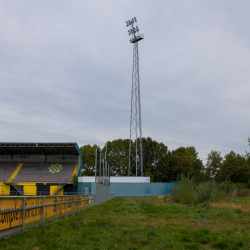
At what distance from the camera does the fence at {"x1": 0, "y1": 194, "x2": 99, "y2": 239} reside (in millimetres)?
7243

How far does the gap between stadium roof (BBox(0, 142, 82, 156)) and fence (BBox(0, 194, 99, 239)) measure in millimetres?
32237

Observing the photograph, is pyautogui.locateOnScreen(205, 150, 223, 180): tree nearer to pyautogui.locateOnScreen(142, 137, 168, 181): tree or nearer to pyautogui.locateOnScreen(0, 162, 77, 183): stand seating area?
pyautogui.locateOnScreen(142, 137, 168, 181): tree

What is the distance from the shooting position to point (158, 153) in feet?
226

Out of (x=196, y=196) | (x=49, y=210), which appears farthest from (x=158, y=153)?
(x=49, y=210)

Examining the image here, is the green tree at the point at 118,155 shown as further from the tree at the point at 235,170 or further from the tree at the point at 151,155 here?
the tree at the point at 235,170

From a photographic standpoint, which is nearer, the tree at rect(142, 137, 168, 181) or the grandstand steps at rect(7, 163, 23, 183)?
the grandstand steps at rect(7, 163, 23, 183)

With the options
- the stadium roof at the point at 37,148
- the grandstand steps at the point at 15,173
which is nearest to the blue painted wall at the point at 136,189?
the stadium roof at the point at 37,148

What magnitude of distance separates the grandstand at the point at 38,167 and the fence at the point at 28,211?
1174 inches

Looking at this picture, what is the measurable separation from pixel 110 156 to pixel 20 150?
35.5m

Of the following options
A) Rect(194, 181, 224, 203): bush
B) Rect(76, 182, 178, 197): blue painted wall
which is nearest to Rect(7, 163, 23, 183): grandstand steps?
Rect(76, 182, 178, 197): blue painted wall

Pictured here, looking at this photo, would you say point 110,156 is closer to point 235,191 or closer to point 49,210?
point 235,191

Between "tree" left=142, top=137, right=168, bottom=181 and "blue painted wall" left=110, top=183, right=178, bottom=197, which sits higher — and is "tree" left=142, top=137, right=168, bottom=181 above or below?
Result: above

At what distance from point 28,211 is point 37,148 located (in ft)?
132

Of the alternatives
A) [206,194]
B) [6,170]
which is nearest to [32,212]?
[206,194]
